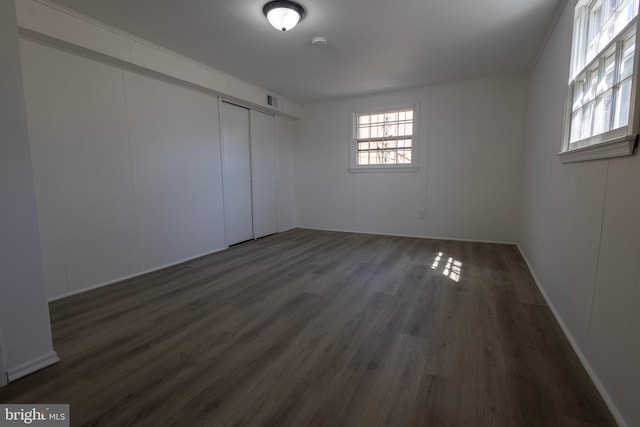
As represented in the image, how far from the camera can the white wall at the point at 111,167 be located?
2.58 m

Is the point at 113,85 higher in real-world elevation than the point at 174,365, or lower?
higher

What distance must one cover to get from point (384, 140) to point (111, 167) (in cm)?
419

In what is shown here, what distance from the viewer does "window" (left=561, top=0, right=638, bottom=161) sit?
1.38 meters

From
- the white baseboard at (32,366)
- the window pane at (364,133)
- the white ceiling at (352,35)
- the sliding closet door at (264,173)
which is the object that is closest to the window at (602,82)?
the white ceiling at (352,35)

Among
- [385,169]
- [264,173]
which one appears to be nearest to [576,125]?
[385,169]

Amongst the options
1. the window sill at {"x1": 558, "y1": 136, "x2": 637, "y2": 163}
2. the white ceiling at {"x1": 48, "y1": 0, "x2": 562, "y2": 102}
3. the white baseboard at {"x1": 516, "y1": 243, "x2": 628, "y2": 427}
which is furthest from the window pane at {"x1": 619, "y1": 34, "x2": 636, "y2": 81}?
the white baseboard at {"x1": 516, "y1": 243, "x2": 628, "y2": 427}

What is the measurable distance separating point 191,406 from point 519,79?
5434mm

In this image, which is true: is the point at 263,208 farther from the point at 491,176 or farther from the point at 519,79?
the point at 519,79

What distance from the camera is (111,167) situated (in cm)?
303

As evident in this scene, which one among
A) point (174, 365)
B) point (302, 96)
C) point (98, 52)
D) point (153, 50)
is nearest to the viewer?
point (174, 365)

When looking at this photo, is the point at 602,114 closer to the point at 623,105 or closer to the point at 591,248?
the point at 623,105

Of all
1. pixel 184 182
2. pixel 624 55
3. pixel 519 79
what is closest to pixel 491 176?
pixel 519 79

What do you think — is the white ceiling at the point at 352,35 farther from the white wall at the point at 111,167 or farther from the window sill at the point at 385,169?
the window sill at the point at 385,169

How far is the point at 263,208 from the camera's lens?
5402mm
